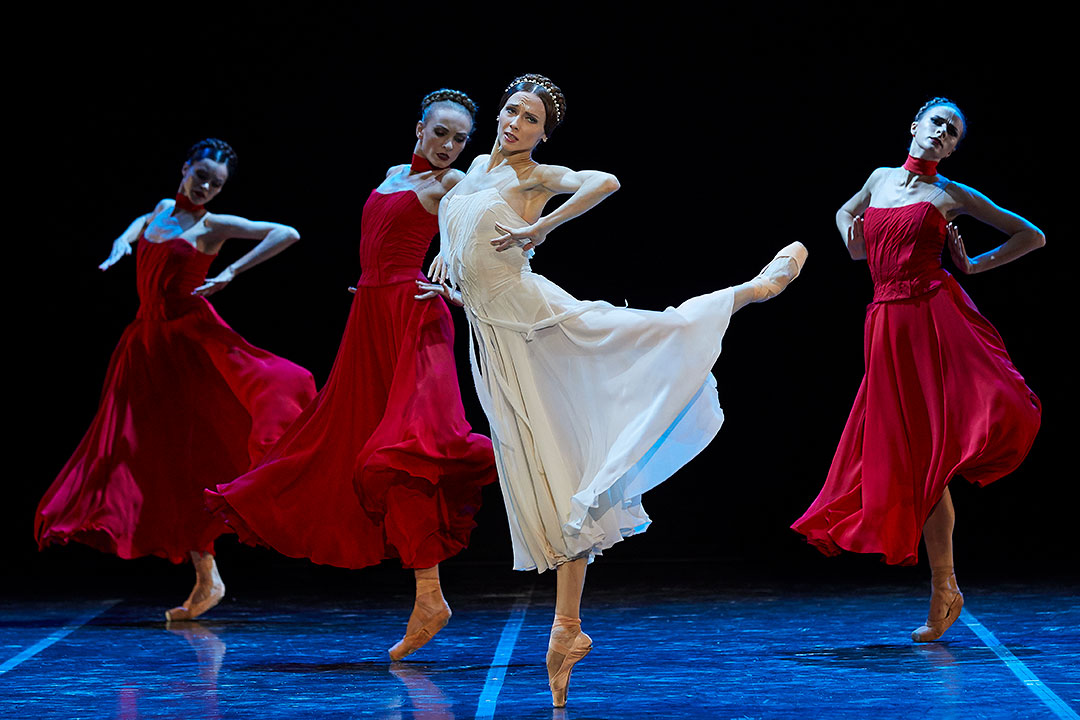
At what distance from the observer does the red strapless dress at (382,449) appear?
10.8 feet

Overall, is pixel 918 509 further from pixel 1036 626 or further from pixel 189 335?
pixel 189 335

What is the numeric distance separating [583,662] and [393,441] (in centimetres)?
75

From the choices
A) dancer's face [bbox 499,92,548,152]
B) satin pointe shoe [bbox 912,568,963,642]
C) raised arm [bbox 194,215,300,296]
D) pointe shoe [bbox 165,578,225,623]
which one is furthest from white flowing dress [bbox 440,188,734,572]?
pointe shoe [bbox 165,578,225,623]

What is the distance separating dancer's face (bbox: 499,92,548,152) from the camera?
2990mm

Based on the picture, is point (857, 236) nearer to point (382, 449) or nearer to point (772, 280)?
point (772, 280)

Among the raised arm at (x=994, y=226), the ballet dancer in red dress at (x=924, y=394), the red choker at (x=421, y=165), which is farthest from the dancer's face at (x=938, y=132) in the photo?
the red choker at (x=421, y=165)

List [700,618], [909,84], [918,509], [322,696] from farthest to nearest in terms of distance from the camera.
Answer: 1. [909,84]
2. [700,618]
3. [918,509]
4. [322,696]

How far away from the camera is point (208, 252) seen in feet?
14.4

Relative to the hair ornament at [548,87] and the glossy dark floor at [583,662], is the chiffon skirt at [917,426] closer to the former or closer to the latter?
the glossy dark floor at [583,662]

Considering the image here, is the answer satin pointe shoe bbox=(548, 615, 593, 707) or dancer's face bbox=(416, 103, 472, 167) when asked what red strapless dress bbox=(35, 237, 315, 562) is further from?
satin pointe shoe bbox=(548, 615, 593, 707)

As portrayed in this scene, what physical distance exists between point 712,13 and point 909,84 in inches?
36.4

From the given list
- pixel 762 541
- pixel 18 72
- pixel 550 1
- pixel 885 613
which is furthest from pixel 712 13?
pixel 18 72

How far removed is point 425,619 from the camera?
3244 mm

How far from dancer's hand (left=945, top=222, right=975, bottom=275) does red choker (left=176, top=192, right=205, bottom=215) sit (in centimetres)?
252
